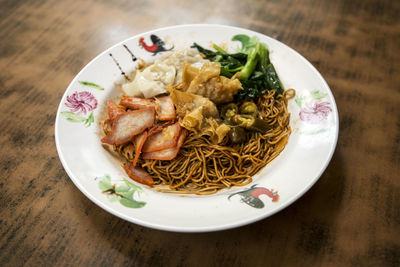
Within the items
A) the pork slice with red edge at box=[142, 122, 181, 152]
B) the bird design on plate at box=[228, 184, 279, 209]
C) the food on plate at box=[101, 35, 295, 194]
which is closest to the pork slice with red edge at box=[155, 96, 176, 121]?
the food on plate at box=[101, 35, 295, 194]

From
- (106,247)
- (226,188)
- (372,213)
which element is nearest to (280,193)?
(226,188)

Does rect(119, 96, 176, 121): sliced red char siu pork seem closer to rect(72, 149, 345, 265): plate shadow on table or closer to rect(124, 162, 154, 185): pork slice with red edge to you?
rect(124, 162, 154, 185): pork slice with red edge

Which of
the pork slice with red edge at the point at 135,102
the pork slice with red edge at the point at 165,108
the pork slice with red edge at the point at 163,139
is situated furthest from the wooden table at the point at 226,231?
the pork slice with red edge at the point at 165,108

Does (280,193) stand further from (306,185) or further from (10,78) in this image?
(10,78)

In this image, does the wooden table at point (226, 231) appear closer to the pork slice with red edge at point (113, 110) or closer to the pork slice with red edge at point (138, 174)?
the pork slice with red edge at point (138, 174)

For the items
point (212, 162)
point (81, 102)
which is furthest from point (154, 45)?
point (212, 162)

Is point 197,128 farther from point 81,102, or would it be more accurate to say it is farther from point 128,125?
point 81,102
